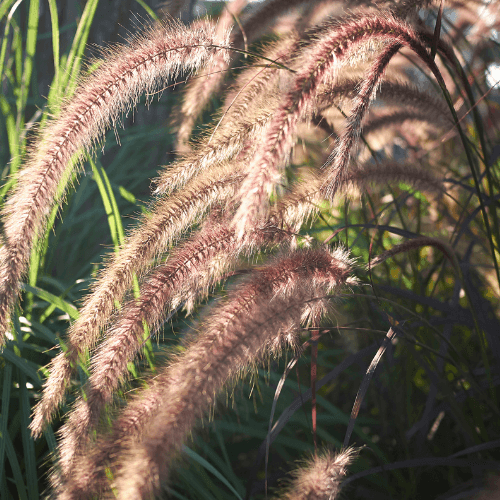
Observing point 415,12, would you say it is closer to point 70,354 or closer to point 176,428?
point 176,428

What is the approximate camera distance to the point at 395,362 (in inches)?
56.5

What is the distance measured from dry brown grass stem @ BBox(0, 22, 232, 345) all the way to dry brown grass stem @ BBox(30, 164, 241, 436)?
147 mm

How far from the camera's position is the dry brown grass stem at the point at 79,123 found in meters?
0.89

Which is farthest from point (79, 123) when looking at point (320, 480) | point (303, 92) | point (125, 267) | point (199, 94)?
point (320, 480)

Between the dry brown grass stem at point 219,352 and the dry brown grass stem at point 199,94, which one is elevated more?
the dry brown grass stem at point 199,94

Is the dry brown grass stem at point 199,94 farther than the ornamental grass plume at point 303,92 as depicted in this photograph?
Yes

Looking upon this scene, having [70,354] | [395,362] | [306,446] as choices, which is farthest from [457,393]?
[70,354]

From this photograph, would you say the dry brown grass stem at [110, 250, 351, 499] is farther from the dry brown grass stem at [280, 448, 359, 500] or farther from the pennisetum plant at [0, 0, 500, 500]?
the dry brown grass stem at [280, 448, 359, 500]

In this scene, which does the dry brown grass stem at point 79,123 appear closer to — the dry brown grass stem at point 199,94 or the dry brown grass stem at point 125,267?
the dry brown grass stem at point 125,267

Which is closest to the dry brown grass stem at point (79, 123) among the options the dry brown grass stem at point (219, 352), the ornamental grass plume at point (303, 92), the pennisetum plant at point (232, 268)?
the pennisetum plant at point (232, 268)

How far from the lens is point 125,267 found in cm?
100

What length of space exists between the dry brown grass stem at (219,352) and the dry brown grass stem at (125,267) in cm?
24

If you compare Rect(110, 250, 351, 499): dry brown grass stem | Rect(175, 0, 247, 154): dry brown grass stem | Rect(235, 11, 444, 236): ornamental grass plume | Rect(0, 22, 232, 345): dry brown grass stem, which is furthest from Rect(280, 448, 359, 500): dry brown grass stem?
Rect(175, 0, 247, 154): dry brown grass stem

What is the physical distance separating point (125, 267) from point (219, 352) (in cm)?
39
